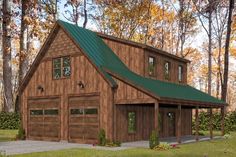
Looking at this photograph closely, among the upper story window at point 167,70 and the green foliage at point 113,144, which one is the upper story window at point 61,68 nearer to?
the green foliage at point 113,144

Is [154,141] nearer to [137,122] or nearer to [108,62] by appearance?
[137,122]

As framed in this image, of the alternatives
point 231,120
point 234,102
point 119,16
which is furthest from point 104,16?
point 234,102

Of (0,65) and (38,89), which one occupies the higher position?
(0,65)

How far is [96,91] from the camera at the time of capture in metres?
27.0

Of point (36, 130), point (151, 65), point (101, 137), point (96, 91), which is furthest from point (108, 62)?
point (36, 130)

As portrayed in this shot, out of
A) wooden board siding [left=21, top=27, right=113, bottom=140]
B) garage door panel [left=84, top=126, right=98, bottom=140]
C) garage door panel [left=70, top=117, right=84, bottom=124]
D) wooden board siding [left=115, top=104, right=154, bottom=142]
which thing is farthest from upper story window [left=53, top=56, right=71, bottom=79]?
wooden board siding [left=115, top=104, right=154, bottom=142]

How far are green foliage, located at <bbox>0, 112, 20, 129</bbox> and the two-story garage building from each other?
38.2 feet

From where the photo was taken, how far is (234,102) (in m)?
111

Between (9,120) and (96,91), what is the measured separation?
65.4 ft

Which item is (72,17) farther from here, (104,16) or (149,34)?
(149,34)

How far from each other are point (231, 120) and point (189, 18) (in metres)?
18.3

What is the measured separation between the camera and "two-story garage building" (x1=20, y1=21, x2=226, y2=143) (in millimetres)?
26203

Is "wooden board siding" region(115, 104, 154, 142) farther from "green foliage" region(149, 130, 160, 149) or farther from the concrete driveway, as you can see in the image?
"green foliage" region(149, 130, 160, 149)

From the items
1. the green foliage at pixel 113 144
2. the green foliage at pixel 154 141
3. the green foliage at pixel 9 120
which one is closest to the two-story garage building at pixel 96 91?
the green foliage at pixel 113 144
